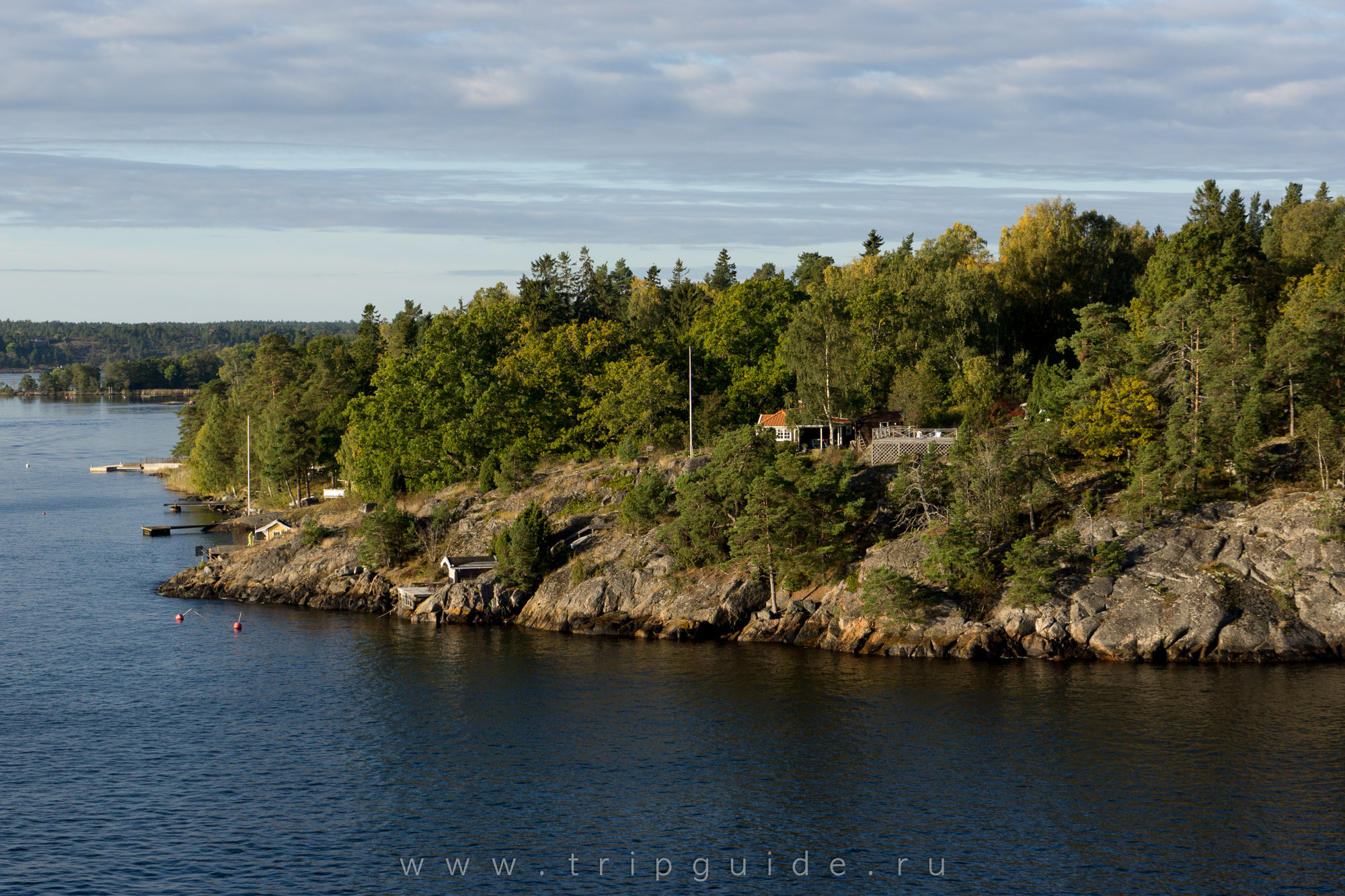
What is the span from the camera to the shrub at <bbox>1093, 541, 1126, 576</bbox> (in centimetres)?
7675

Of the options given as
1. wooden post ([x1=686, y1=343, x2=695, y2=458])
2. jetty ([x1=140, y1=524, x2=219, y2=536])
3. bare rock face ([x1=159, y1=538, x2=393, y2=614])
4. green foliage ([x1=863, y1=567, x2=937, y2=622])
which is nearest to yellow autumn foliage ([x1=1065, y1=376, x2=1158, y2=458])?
green foliage ([x1=863, y1=567, x2=937, y2=622])

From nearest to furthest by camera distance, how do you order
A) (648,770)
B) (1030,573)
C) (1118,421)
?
(648,770) < (1030,573) < (1118,421)

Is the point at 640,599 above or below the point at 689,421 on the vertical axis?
below

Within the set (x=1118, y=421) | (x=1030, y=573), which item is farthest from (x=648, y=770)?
(x=1118, y=421)

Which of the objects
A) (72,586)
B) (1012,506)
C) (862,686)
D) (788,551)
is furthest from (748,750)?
(72,586)

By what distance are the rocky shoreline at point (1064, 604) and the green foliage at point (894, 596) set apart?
2.27 feet

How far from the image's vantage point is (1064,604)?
76688 mm

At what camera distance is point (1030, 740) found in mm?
60406

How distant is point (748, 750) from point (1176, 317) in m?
50.1

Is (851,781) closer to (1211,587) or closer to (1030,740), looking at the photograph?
(1030,740)

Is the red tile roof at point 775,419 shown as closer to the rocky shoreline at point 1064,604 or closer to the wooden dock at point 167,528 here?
the rocky shoreline at point 1064,604

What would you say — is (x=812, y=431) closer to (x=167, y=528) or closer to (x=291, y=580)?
(x=291, y=580)

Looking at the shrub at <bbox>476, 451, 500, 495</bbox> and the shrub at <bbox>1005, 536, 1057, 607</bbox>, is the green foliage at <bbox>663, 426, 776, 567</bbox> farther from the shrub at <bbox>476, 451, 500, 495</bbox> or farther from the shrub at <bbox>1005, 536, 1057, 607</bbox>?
the shrub at <bbox>476, 451, 500, 495</bbox>

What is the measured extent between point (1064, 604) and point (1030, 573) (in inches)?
130
